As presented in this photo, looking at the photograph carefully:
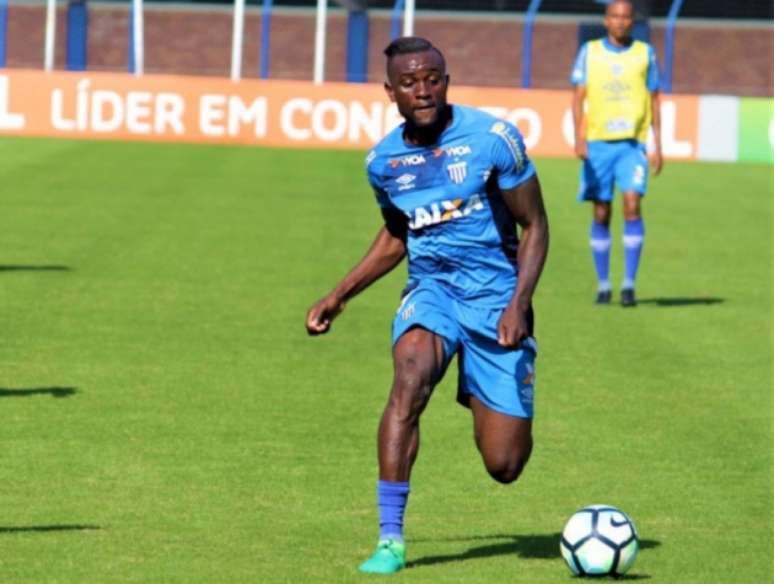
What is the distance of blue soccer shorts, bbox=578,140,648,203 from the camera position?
51.3ft

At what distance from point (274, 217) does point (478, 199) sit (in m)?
15.1

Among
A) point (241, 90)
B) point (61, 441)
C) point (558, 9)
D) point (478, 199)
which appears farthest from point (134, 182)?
point (558, 9)

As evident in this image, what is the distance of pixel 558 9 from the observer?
5384cm

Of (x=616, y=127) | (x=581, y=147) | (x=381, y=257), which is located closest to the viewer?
(x=381, y=257)

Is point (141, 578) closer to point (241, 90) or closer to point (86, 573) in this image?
point (86, 573)

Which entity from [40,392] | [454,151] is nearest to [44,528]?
[454,151]

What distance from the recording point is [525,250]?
7.32 metres

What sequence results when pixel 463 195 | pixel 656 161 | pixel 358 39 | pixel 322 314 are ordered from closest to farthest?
pixel 463 195 < pixel 322 314 < pixel 656 161 < pixel 358 39

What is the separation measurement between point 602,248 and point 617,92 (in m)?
1.23

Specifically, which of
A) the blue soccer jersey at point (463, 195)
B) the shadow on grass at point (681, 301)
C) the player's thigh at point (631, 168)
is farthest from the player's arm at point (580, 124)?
the blue soccer jersey at point (463, 195)

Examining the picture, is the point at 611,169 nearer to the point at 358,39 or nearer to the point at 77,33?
the point at 77,33

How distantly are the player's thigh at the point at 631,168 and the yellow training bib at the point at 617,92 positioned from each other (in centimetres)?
9

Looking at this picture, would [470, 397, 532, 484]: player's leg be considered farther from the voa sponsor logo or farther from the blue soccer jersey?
the voa sponsor logo

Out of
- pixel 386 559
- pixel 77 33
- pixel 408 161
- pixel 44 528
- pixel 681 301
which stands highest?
pixel 408 161
